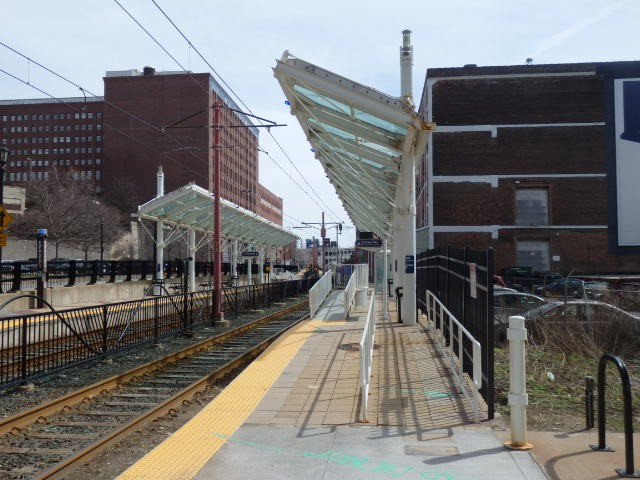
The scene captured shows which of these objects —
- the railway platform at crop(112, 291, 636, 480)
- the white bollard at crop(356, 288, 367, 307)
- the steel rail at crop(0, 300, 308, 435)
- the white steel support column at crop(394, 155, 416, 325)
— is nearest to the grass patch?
the railway platform at crop(112, 291, 636, 480)

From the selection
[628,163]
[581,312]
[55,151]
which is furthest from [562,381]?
[55,151]

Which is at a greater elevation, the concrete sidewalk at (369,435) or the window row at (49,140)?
the window row at (49,140)

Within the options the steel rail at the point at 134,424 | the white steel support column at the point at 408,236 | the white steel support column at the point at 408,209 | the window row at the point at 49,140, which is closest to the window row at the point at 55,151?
the window row at the point at 49,140

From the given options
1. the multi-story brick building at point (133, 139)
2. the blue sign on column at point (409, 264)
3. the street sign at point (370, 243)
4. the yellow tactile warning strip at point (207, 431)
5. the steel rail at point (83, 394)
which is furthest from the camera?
the multi-story brick building at point (133, 139)

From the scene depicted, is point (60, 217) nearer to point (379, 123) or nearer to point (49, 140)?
point (379, 123)

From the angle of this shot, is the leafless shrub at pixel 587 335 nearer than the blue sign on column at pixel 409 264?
Yes

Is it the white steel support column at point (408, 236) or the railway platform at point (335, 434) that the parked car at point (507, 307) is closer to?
the white steel support column at point (408, 236)

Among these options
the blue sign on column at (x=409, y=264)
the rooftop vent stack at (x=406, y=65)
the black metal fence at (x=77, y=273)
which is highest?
the rooftop vent stack at (x=406, y=65)

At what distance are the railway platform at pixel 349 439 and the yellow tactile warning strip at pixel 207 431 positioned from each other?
0.04ft

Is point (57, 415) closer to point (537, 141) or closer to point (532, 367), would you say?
point (532, 367)

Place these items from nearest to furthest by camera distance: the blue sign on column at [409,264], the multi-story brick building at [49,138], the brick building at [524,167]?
the blue sign on column at [409,264], the brick building at [524,167], the multi-story brick building at [49,138]

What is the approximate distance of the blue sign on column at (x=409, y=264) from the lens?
16500 millimetres

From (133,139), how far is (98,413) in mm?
81394

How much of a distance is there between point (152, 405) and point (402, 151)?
9.64 m
